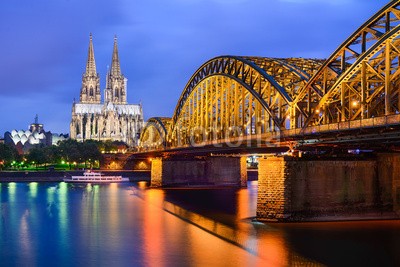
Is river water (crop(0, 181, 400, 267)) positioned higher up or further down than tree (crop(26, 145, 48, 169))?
further down

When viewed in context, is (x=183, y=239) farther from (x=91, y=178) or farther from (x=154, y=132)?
(x=154, y=132)

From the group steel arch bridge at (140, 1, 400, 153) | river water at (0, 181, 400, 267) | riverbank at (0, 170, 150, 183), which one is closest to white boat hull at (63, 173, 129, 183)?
riverbank at (0, 170, 150, 183)

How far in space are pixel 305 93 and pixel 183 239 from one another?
16.5 meters

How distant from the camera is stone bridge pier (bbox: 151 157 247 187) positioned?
10744cm

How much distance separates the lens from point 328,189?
158 feet

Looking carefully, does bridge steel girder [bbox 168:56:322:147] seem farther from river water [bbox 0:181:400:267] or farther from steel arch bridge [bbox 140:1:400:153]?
river water [bbox 0:181:400:267]

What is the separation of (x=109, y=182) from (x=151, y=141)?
27747mm

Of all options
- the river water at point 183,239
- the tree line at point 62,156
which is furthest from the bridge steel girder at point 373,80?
the tree line at point 62,156

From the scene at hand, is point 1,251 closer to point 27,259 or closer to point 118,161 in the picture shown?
point 27,259

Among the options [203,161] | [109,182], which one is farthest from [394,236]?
[109,182]

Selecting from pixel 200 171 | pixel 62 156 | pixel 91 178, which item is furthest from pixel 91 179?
pixel 62 156

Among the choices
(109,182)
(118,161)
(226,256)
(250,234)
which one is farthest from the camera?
(118,161)

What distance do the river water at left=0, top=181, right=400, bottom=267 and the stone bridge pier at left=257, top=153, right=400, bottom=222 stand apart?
122cm

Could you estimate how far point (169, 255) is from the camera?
3962cm
